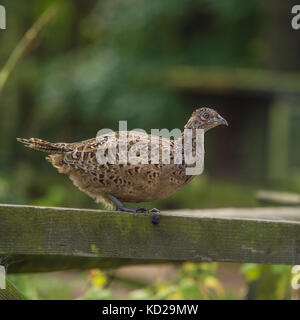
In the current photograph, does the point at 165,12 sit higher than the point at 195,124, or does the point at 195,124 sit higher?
the point at 165,12

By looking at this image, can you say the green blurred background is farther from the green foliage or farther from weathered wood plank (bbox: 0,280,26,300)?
weathered wood plank (bbox: 0,280,26,300)

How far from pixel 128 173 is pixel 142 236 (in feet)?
1.34

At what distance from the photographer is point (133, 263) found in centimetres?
400

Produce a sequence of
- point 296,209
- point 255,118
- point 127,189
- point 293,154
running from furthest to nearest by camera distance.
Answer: point 255,118, point 293,154, point 296,209, point 127,189

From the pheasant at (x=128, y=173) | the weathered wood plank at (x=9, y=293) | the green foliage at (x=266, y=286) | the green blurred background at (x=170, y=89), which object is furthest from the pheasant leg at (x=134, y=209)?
the green blurred background at (x=170, y=89)

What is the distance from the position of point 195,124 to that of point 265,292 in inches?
83.5

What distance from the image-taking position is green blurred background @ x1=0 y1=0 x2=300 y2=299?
9.77 m

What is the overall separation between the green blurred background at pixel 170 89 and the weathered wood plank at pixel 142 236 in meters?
4.97

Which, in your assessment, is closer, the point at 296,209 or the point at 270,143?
the point at 296,209

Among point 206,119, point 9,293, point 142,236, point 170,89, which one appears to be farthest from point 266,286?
point 170,89

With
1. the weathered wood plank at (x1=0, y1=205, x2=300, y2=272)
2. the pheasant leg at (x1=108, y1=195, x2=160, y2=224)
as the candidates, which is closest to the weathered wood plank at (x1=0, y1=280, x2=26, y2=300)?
the weathered wood plank at (x1=0, y1=205, x2=300, y2=272)
